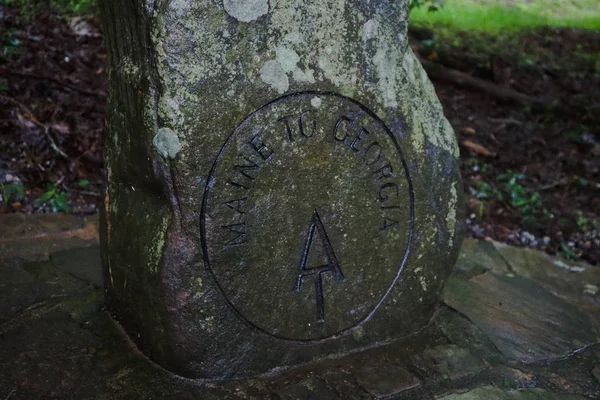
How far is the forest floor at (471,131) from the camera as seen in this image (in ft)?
10.6

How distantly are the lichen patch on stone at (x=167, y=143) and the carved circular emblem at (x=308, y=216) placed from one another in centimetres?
12

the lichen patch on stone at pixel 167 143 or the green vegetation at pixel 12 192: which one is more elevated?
the lichen patch on stone at pixel 167 143

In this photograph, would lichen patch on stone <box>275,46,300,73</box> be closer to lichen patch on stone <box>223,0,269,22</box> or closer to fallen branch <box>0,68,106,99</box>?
lichen patch on stone <box>223,0,269,22</box>

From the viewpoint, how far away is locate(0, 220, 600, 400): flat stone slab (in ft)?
5.99

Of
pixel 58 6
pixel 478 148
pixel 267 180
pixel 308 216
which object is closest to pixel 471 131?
pixel 478 148

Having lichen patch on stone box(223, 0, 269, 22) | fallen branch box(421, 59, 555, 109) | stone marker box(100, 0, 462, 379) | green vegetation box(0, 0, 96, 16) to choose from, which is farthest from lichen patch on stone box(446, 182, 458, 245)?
green vegetation box(0, 0, 96, 16)

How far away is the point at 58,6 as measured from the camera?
16.4ft

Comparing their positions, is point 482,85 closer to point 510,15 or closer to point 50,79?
point 510,15

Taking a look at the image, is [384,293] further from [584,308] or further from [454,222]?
[584,308]

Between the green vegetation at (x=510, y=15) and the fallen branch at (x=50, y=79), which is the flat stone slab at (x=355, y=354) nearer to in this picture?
the fallen branch at (x=50, y=79)

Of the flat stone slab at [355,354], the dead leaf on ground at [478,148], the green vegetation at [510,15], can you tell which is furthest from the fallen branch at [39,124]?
the green vegetation at [510,15]

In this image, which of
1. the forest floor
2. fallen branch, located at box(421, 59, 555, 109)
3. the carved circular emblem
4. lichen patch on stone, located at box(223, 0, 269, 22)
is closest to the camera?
lichen patch on stone, located at box(223, 0, 269, 22)

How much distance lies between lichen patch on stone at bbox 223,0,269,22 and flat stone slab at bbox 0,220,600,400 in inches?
41.3

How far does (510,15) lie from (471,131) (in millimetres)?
3570
